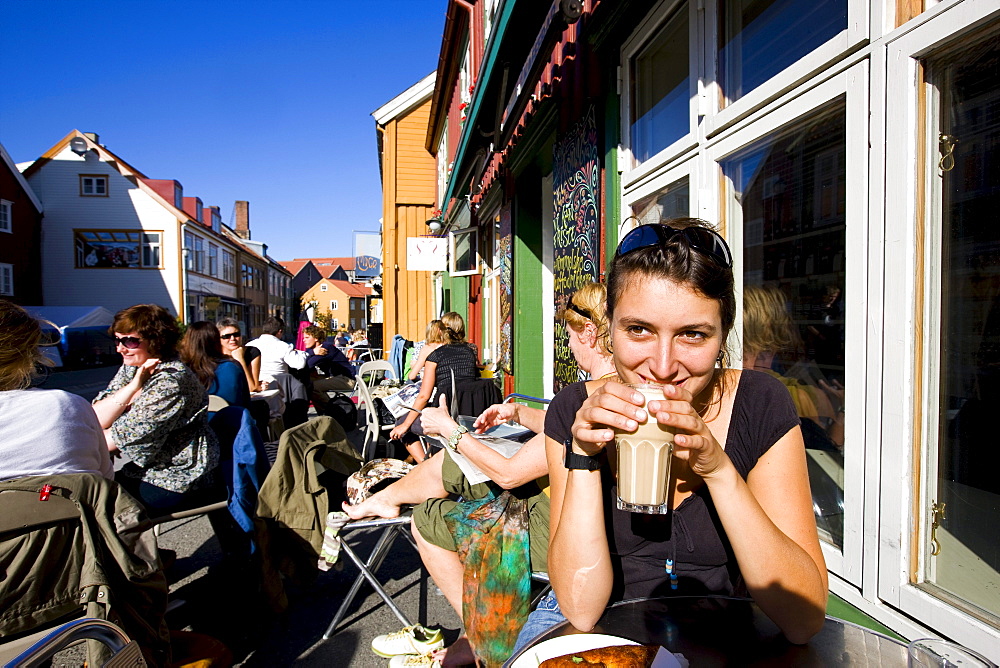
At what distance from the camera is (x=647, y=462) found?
1.10m

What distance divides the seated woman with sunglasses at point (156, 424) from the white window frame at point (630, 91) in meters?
2.89

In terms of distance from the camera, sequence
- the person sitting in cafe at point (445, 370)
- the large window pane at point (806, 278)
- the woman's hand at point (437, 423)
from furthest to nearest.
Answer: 1. the person sitting in cafe at point (445, 370)
2. the woman's hand at point (437, 423)
3. the large window pane at point (806, 278)

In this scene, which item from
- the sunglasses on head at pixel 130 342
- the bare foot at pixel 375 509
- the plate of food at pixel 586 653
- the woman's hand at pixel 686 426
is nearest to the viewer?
the woman's hand at pixel 686 426

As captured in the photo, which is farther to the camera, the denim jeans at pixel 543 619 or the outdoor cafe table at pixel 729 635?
the denim jeans at pixel 543 619

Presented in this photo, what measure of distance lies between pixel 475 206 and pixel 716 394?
26.5ft

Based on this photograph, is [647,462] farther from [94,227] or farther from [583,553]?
[94,227]

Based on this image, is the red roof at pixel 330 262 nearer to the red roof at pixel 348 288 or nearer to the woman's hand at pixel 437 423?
the red roof at pixel 348 288

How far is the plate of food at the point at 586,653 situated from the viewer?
1.17 metres

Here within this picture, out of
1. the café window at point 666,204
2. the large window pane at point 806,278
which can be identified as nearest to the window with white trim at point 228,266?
the café window at point 666,204

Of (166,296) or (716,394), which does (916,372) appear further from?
(166,296)

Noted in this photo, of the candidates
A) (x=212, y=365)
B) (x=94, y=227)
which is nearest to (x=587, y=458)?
(x=212, y=365)

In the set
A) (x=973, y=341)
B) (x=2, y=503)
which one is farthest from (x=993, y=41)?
(x=2, y=503)

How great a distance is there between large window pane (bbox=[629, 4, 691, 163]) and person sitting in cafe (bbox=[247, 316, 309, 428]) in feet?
16.4

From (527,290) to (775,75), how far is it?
4197 millimetres
